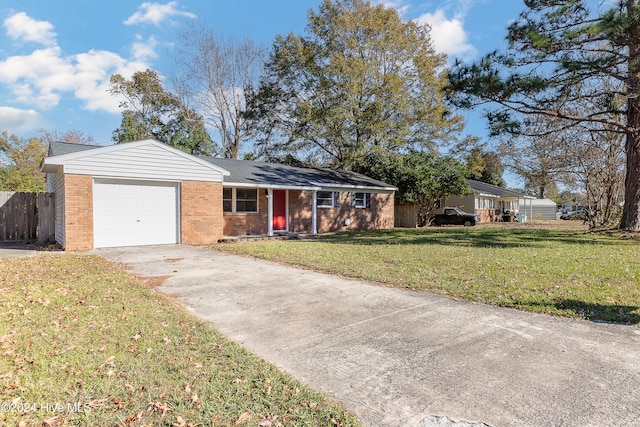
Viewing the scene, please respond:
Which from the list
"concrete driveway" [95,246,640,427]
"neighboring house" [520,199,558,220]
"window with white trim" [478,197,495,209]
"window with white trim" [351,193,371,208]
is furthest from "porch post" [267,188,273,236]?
"neighboring house" [520,199,558,220]

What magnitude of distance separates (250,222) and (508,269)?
437 inches

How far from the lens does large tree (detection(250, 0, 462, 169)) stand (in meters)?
24.8

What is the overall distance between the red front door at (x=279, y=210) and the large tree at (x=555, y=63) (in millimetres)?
9078

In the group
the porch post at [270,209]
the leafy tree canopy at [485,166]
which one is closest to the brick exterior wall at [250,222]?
the porch post at [270,209]

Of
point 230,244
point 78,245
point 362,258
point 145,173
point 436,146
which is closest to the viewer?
point 362,258

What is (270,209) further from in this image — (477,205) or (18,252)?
(477,205)

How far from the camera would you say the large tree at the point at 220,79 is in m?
26.8

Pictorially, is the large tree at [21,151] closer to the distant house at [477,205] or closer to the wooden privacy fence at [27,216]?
the wooden privacy fence at [27,216]

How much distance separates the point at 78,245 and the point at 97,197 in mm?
1596

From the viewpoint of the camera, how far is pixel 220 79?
27578 mm

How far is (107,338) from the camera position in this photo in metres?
3.76

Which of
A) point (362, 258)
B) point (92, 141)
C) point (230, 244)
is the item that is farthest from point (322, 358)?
point (92, 141)

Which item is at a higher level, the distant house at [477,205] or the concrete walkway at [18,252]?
the distant house at [477,205]

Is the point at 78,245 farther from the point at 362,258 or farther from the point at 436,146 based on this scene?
the point at 436,146
